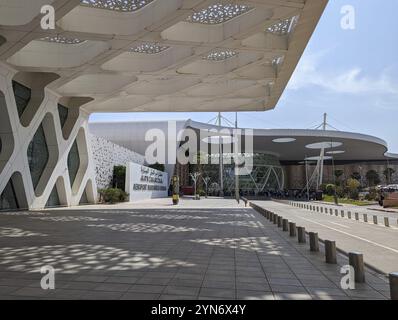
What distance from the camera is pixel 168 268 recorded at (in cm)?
725

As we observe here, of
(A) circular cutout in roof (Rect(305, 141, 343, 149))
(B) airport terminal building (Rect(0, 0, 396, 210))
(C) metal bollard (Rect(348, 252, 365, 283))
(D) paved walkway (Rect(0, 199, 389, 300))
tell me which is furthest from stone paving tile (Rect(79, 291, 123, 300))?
(A) circular cutout in roof (Rect(305, 141, 343, 149))

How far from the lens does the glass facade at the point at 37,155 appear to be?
25.0 m

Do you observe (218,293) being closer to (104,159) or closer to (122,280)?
(122,280)

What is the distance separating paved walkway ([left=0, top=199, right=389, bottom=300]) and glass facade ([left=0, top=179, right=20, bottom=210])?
1091 centimetres

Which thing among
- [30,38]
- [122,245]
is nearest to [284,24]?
[30,38]

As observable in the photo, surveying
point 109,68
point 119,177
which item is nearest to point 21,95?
point 109,68

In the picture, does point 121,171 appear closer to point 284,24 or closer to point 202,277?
point 284,24

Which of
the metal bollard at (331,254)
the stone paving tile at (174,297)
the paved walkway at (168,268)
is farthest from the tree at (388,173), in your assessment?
the stone paving tile at (174,297)

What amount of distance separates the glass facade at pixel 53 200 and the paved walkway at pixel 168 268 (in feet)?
52.5

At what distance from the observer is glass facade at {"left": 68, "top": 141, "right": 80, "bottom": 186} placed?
31.3 m

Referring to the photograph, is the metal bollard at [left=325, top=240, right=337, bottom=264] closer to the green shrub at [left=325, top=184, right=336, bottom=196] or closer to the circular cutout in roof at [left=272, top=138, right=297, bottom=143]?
the circular cutout in roof at [left=272, top=138, right=297, bottom=143]

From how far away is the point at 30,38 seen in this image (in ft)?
57.8

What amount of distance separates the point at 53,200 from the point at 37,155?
431 centimetres

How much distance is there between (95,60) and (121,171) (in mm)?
22285
